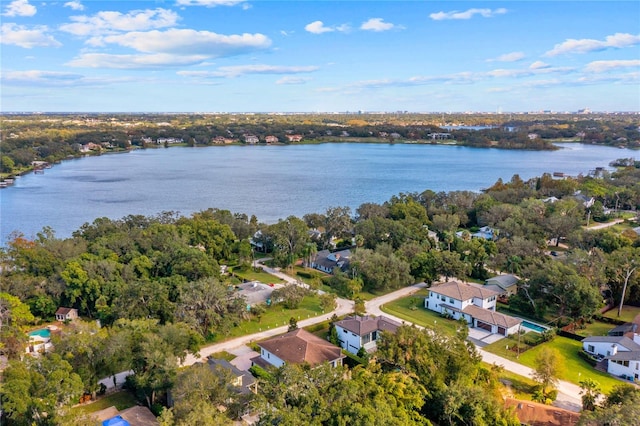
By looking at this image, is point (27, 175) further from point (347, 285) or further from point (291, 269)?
point (347, 285)

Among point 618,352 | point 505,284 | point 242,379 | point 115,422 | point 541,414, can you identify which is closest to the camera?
point 115,422

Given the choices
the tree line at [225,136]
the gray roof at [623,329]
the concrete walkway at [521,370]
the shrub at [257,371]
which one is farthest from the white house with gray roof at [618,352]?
the tree line at [225,136]

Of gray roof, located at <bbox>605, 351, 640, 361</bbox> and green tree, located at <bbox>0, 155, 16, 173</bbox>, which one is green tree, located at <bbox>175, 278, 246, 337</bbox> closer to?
gray roof, located at <bbox>605, 351, 640, 361</bbox>

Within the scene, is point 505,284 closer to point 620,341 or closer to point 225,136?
point 620,341

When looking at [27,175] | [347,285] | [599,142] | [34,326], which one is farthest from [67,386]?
[599,142]

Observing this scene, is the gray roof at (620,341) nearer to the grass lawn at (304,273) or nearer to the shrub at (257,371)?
the shrub at (257,371)

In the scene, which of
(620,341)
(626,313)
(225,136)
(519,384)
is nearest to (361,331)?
(519,384)

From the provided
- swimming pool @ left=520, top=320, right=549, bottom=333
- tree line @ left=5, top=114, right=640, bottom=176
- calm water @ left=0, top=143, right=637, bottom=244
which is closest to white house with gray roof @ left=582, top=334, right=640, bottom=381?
swimming pool @ left=520, top=320, right=549, bottom=333
